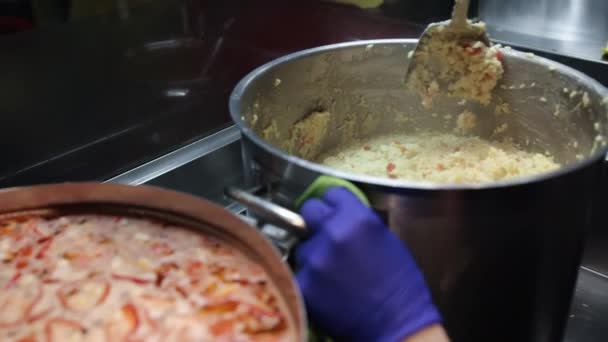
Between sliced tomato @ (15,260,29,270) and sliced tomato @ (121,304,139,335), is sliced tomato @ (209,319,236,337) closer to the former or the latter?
sliced tomato @ (121,304,139,335)

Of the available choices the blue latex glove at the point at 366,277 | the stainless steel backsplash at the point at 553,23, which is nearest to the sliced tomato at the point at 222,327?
the blue latex glove at the point at 366,277

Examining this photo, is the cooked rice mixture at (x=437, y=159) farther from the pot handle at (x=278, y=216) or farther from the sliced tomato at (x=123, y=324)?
the sliced tomato at (x=123, y=324)

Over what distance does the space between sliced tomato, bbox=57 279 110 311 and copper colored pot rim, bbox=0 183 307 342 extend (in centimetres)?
9

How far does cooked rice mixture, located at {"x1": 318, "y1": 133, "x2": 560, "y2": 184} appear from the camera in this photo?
99 cm

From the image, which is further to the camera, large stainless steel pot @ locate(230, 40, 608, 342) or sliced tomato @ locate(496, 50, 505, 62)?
sliced tomato @ locate(496, 50, 505, 62)

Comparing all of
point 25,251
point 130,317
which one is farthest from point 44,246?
point 130,317

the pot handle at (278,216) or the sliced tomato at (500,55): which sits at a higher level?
the sliced tomato at (500,55)

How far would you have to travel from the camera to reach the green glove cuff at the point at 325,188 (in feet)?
2.00

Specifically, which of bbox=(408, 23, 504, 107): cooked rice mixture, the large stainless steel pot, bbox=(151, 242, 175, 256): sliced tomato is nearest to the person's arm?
the large stainless steel pot

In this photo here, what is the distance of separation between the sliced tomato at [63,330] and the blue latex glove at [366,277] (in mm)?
222

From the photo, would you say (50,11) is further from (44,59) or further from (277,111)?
(277,111)

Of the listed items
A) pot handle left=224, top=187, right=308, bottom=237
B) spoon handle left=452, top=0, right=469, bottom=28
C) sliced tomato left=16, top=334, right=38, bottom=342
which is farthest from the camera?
spoon handle left=452, top=0, right=469, bottom=28

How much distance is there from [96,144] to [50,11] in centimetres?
24

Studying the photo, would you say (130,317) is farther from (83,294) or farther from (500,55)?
(500,55)
